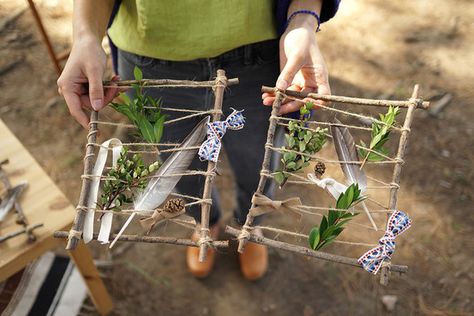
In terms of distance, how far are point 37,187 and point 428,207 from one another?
Answer: 1.80 metres

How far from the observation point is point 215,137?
1103 mm

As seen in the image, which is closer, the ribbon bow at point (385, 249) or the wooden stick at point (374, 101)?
the ribbon bow at point (385, 249)

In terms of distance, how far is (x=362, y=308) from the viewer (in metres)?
2.08

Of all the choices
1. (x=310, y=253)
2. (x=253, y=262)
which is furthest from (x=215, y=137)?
(x=253, y=262)

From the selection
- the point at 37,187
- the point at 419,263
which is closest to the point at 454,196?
the point at 419,263

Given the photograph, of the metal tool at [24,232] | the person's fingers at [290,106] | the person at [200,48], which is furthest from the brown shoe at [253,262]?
the person's fingers at [290,106]

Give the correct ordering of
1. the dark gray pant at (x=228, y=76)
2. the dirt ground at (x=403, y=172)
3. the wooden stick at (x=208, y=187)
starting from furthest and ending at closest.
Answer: the dirt ground at (x=403, y=172) < the dark gray pant at (x=228, y=76) < the wooden stick at (x=208, y=187)

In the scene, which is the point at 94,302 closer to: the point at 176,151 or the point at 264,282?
the point at 264,282

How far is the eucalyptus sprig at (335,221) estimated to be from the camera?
104cm

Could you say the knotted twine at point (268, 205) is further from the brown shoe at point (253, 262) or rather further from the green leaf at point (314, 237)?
the brown shoe at point (253, 262)

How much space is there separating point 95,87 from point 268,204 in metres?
0.51

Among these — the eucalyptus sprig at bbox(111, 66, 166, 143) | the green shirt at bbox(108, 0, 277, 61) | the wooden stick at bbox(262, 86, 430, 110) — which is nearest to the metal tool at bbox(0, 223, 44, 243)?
the eucalyptus sprig at bbox(111, 66, 166, 143)

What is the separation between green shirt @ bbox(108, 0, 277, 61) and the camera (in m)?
1.24

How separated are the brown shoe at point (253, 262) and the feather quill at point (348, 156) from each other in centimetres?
105
